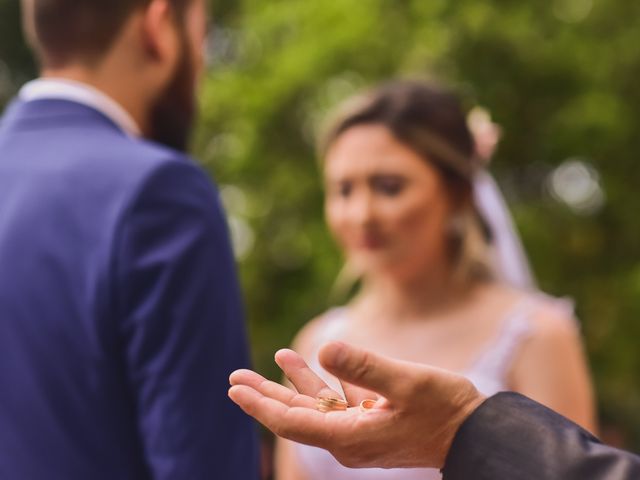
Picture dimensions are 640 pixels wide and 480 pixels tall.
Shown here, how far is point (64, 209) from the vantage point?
2.19 m

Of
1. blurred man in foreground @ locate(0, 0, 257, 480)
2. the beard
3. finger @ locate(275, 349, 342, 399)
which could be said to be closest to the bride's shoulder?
the beard

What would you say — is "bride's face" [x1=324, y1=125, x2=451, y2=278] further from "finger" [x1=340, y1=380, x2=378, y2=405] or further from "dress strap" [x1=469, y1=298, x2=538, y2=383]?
"finger" [x1=340, y1=380, x2=378, y2=405]

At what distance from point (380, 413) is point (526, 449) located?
0.75ft

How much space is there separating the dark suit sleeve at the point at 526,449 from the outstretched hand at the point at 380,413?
30 mm

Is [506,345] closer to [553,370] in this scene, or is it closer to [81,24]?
[553,370]

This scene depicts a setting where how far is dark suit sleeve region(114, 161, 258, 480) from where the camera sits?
2104 millimetres

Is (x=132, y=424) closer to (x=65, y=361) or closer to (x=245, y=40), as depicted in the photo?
(x=65, y=361)

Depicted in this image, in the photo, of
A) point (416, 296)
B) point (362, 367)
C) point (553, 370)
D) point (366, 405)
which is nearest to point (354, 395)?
point (366, 405)

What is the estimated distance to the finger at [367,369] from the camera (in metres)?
1.29

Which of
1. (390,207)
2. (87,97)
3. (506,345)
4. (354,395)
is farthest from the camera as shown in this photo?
(390,207)

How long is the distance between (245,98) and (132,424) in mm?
10162

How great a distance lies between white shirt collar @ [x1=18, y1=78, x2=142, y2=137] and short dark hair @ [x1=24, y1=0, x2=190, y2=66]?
67 millimetres

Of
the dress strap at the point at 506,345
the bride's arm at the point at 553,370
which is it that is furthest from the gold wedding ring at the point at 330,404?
the dress strap at the point at 506,345

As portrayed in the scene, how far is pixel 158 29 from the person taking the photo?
250 centimetres
